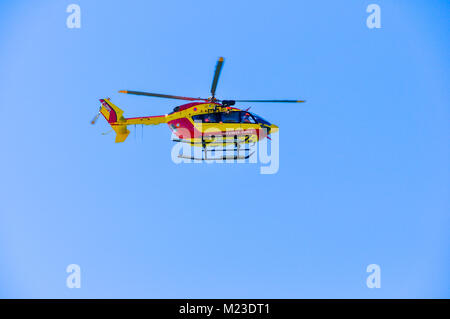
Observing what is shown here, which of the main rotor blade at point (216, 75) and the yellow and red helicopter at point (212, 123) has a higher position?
the main rotor blade at point (216, 75)

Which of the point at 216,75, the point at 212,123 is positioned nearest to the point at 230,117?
the point at 212,123

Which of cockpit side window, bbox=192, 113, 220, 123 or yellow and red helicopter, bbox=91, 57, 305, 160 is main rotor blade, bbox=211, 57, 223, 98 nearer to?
yellow and red helicopter, bbox=91, 57, 305, 160

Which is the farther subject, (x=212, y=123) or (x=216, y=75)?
(x=212, y=123)

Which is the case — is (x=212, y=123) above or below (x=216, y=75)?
below

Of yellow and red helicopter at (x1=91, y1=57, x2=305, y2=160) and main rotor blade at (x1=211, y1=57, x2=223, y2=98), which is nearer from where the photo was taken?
main rotor blade at (x1=211, y1=57, x2=223, y2=98)

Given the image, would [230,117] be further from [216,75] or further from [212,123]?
[216,75]

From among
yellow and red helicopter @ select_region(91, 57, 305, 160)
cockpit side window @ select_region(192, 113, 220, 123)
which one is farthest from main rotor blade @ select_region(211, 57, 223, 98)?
cockpit side window @ select_region(192, 113, 220, 123)

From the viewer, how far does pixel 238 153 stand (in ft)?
40.8

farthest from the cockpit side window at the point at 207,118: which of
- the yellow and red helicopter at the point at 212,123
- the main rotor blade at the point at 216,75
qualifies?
the main rotor blade at the point at 216,75

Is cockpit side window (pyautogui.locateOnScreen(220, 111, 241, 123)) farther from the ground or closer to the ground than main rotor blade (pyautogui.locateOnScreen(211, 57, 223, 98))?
closer to the ground

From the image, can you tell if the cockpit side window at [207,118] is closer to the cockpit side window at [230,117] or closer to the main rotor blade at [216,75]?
the cockpit side window at [230,117]
